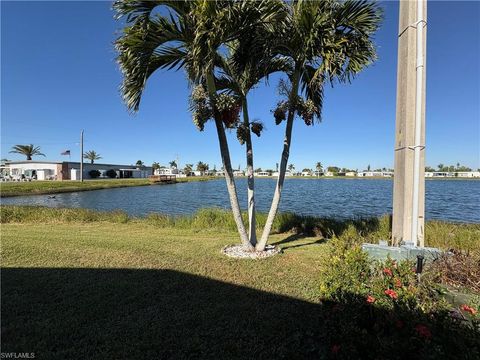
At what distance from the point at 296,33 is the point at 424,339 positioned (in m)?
4.69

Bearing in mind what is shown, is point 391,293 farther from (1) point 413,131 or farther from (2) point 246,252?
(2) point 246,252

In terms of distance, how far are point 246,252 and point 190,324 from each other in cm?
265

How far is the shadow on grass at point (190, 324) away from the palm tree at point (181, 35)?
3047 millimetres

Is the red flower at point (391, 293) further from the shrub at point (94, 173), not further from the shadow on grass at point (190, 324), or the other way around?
the shrub at point (94, 173)

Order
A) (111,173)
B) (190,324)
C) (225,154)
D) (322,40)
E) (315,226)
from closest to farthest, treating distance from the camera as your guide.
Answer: (190,324) < (322,40) < (225,154) < (315,226) < (111,173)

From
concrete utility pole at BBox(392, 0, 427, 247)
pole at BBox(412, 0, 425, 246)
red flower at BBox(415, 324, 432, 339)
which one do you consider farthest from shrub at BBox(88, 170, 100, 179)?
red flower at BBox(415, 324, 432, 339)

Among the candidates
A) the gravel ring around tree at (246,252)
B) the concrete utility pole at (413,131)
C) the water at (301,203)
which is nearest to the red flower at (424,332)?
the concrete utility pole at (413,131)

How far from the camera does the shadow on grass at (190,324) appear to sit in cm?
155

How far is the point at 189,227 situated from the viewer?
30.5 feet

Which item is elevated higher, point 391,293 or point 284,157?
point 284,157

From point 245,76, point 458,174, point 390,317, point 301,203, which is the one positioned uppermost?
point 245,76

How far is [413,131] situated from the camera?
3471 mm

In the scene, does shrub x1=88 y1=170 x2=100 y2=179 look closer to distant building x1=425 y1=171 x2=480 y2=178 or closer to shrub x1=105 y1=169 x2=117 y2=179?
shrub x1=105 y1=169 x2=117 y2=179

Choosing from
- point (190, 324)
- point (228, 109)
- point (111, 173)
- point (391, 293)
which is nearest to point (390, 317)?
point (391, 293)
